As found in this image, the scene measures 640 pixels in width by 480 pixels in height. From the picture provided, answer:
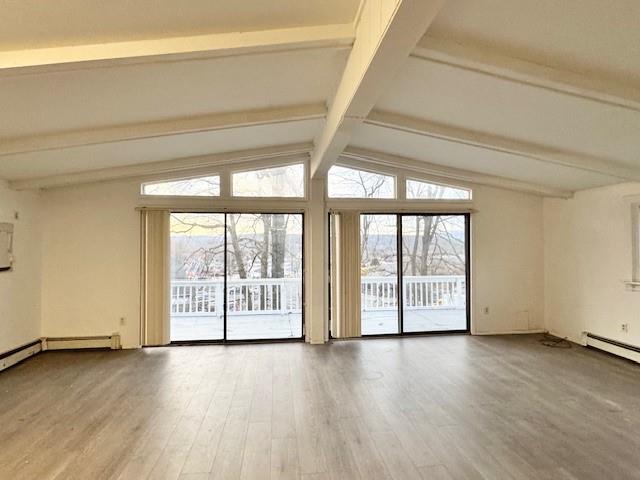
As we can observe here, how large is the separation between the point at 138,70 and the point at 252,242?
134 inches

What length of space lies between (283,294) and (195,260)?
61.0 inches

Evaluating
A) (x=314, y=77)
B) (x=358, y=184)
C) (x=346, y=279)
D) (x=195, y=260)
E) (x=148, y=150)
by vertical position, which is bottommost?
(x=346, y=279)

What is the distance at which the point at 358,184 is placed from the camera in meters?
5.88

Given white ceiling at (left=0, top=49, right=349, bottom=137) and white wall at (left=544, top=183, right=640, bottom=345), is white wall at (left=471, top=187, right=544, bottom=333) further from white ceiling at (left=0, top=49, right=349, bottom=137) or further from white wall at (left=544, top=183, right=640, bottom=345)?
white ceiling at (left=0, top=49, right=349, bottom=137)

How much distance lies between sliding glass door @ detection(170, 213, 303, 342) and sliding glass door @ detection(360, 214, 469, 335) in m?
1.19

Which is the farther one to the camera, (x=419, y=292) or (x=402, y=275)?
(x=419, y=292)

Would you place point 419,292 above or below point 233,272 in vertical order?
below

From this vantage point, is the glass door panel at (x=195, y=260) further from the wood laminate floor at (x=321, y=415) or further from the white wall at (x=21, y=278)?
the white wall at (x=21, y=278)

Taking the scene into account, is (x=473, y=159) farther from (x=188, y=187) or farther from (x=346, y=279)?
(x=188, y=187)

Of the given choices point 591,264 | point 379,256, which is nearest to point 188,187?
point 379,256

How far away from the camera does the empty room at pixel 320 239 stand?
2.30 meters

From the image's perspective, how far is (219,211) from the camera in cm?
548

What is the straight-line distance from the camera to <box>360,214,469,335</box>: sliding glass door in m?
5.99

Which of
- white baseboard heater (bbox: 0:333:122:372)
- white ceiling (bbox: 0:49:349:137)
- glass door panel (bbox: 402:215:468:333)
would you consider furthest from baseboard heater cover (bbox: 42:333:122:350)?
glass door panel (bbox: 402:215:468:333)
